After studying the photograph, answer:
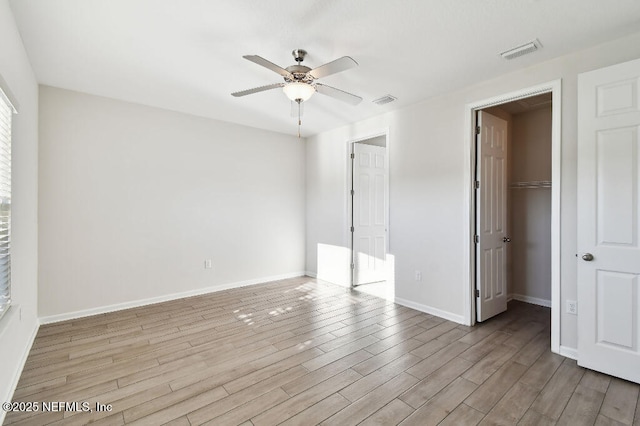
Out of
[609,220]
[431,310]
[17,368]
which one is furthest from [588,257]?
[17,368]

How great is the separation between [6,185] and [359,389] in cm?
287

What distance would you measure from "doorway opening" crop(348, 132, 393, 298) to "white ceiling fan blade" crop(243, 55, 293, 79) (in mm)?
2617

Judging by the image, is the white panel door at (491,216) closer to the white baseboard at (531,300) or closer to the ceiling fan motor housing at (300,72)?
the white baseboard at (531,300)

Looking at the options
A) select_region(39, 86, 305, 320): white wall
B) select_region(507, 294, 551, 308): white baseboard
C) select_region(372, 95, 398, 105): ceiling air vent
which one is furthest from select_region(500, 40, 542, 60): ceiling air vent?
select_region(39, 86, 305, 320): white wall

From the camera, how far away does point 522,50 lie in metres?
2.62

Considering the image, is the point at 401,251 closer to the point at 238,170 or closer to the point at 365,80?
the point at 365,80

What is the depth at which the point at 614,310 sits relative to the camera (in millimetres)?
2375

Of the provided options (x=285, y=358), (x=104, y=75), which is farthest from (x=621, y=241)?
(x=104, y=75)

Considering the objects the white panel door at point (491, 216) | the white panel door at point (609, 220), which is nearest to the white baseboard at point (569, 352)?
the white panel door at point (609, 220)

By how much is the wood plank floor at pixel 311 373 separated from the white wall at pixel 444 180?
0.42 meters

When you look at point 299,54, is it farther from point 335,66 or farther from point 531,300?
point 531,300

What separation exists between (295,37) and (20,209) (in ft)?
8.78

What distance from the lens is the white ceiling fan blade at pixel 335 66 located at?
2.16 m

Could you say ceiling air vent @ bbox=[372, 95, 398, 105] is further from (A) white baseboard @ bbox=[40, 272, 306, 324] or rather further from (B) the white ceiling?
(A) white baseboard @ bbox=[40, 272, 306, 324]
